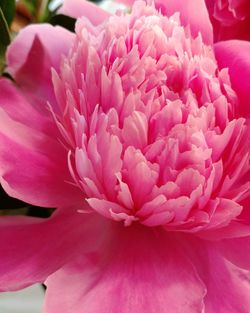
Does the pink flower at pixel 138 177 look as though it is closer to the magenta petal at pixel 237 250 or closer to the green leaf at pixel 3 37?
the magenta petal at pixel 237 250

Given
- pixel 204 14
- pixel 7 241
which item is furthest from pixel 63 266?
pixel 204 14

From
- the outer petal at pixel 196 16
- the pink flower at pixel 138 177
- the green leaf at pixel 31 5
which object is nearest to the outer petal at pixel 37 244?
the pink flower at pixel 138 177

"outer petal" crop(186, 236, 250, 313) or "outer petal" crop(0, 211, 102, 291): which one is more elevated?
"outer petal" crop(0, 211, 102, 291)

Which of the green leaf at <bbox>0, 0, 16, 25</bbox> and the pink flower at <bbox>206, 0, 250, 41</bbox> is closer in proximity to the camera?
the pink flower at <bbox>206, 0, 250, 41</bbox>

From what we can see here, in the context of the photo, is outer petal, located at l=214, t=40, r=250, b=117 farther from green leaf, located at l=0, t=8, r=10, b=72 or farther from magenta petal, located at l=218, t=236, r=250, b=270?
green leaf, located at l=0, t=8, r=10, b=72

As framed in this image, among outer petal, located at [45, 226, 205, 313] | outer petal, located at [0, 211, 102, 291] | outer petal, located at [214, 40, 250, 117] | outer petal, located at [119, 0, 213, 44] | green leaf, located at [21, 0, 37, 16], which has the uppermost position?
outer petal, located at [119, 0, 213, 44]

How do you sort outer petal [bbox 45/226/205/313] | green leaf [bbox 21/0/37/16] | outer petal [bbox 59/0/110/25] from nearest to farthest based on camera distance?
outer petal [bbox 45/226/205/313] → outer petal [bbox 59/0/110/25] → green leaf [bbox 21/0/37/16]

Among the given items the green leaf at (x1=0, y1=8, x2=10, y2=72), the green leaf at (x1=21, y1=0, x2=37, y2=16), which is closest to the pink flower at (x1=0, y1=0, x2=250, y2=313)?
the green leaf at (x1=0, y1=8, x2=10, y2=72)
